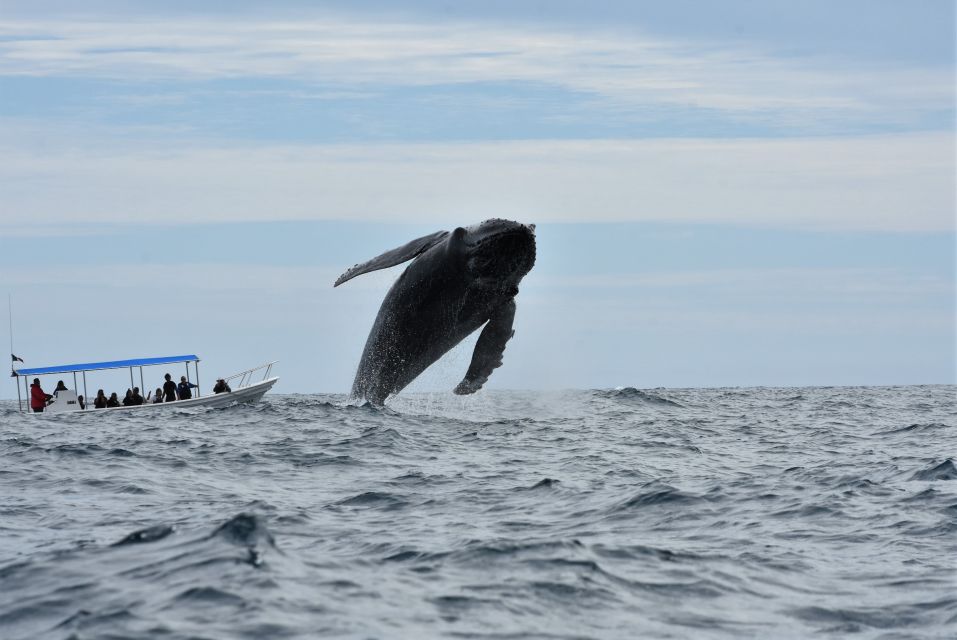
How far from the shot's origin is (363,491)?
1442cm

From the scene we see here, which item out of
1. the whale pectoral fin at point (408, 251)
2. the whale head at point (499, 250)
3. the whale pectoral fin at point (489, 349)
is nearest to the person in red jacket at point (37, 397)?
the whale pectoral fin at point (489, 349)

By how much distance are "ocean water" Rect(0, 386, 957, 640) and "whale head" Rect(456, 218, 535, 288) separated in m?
2.97

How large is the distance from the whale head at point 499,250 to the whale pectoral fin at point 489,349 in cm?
125

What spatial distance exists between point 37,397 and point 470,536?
99.7 ft

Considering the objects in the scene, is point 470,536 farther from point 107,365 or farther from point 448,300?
point 107,365

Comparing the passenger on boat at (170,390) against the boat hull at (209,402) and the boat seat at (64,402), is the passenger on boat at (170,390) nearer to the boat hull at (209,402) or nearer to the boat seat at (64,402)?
the boat hull at (209,402)

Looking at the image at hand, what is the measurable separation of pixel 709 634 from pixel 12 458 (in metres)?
14.7

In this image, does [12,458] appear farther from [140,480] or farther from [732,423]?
[732,423]

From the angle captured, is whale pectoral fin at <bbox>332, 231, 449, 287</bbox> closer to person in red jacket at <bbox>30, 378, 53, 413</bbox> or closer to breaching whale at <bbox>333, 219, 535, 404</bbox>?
breaching whale at <bbox>333, 219, 535, 404</bbox>

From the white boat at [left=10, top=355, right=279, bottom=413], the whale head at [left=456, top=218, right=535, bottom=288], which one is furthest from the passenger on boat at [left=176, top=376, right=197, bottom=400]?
the whale head at [left=456, top=218, right=535, bottom=288]

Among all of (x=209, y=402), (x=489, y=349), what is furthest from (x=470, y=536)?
(x=209, y=402)

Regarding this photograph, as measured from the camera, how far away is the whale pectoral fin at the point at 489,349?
1980cm

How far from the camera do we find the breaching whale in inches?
704

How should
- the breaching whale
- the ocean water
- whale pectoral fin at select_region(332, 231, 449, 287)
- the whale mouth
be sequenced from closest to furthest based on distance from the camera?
1. the ocean water
2. the whale mouth
3. the breaching whale
4. whale pectoral fin at select_region(332, 231, 449, 287)
